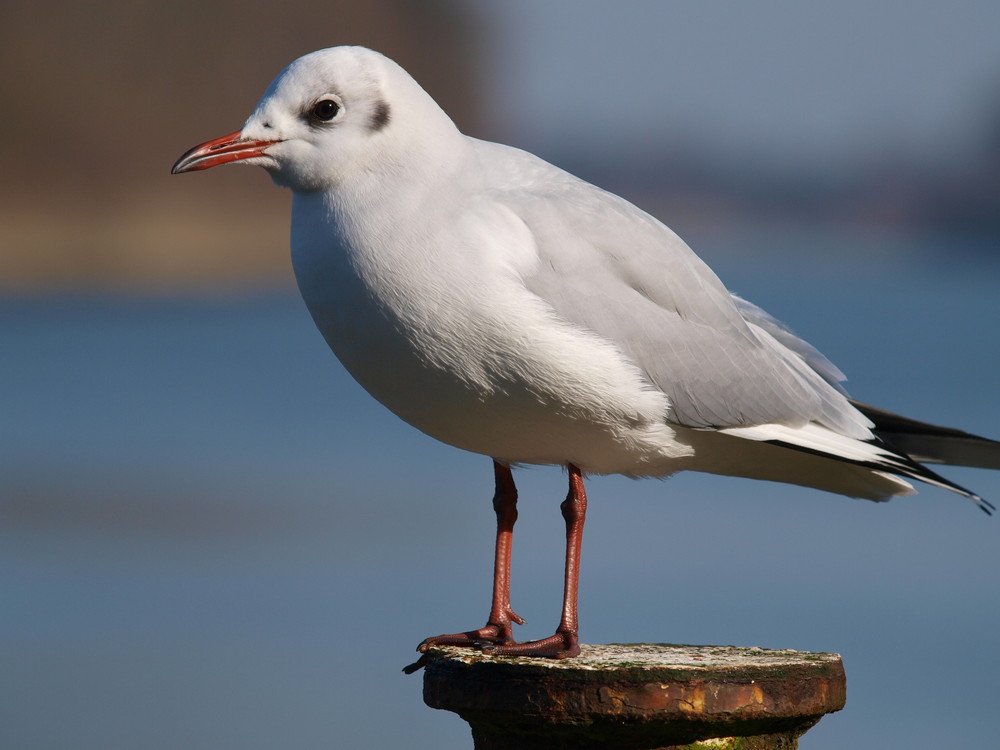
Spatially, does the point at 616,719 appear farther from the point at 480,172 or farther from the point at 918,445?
the point at 918,445

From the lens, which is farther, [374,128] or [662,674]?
[374,128]

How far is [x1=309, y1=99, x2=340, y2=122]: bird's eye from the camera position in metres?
3.02

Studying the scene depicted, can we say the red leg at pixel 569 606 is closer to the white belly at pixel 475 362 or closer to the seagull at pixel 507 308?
the seagull at pixel 507 308

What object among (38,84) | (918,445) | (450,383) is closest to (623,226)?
(450,383)

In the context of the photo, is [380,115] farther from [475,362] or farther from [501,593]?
[501,593]

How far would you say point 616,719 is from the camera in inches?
91.0

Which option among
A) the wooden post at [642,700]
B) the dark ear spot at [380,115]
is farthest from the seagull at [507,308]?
the wooden post at [642,700]

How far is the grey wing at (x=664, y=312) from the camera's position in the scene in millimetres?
3006

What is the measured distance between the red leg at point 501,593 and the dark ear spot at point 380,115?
3.19 feet

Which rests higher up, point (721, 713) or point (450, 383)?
point (450, 383)

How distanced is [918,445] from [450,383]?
142cm

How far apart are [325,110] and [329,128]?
0.04 m

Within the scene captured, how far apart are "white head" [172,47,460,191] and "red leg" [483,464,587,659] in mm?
891

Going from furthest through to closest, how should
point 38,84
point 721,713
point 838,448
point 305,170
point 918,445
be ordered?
point 38,84, point 918,445, point 838,448, point 305,170, point 721,713
